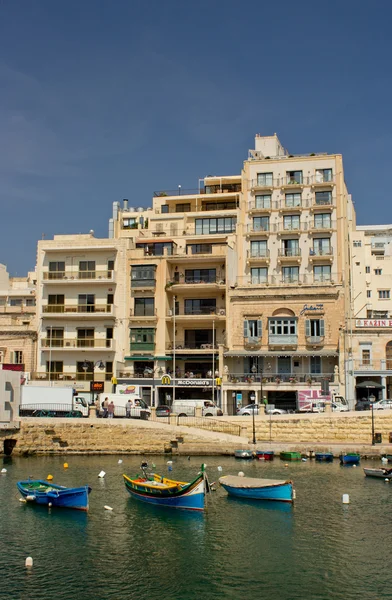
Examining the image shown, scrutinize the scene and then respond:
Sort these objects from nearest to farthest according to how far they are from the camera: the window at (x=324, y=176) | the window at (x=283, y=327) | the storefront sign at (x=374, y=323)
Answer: the storefront sign at (x=374, y=323), the window at (x=283, y=327), the window at (x=324, y=176)

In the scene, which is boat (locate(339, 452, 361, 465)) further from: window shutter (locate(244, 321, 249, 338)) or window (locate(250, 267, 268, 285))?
window (locate(250, 267, 268, 285))

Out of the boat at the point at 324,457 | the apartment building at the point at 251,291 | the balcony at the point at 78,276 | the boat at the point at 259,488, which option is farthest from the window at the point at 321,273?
the boat at the point at 259,488

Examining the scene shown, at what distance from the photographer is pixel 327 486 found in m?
39.1

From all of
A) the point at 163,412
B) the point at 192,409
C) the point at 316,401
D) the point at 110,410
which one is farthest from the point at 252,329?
the point at 110,410

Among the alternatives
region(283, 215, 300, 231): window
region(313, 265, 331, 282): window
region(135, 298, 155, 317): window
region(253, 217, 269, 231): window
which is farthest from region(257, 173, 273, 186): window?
region(135, 298, 155, 317): window

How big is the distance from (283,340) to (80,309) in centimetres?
2215

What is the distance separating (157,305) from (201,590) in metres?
49.1

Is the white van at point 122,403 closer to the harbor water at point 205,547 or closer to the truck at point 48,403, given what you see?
the truck at point 48,403

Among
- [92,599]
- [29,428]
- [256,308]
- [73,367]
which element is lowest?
[92,599]

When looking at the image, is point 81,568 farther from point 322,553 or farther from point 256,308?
point 256,308

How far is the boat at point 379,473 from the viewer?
135 feet

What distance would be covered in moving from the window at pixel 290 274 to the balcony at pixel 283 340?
714 centimetres

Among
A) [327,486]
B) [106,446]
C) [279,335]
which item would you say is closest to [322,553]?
[327,486]

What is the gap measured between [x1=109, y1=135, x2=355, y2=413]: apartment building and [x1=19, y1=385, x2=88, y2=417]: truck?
12.0m
